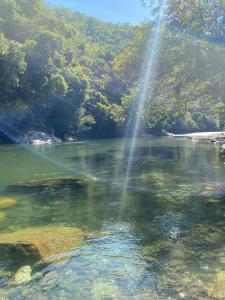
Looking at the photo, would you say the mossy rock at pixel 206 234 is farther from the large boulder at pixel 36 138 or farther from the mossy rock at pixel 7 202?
the large boulder at pixel 36 138

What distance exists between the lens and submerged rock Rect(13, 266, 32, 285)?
723 cm

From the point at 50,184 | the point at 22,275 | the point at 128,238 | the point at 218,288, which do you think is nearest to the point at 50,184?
the point at 50,184

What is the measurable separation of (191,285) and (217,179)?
13672 millimetres

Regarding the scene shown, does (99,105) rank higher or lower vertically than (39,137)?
higher

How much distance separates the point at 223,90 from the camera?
664 inches

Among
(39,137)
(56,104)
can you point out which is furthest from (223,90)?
(56,104)

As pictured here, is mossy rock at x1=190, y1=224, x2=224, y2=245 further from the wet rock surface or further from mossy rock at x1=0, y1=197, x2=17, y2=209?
the wet rock surface

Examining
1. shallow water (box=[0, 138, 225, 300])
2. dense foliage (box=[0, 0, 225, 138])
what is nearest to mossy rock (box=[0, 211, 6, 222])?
shallow water (box=[0, 138, 225, 300])

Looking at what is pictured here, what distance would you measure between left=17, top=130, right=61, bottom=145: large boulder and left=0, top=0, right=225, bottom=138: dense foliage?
102 inches

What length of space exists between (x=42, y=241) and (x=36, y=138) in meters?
59.6

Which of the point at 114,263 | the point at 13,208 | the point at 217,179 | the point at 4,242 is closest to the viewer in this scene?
the point at 114,263

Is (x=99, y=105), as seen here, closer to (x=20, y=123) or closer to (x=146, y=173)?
(x=20, y=123)

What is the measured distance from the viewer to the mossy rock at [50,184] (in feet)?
57.9

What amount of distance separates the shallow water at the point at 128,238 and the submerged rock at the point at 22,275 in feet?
0.38
